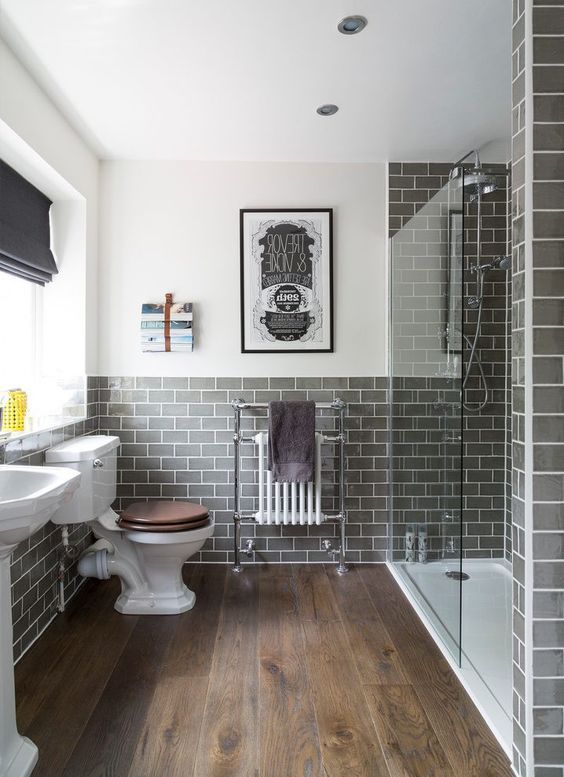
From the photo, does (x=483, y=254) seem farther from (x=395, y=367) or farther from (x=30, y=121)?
(x=30, y=121)

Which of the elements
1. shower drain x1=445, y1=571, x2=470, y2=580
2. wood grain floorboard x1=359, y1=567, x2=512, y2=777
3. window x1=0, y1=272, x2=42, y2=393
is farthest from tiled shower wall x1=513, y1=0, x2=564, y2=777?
window x1=0, y1=272, x2=42, y2=393

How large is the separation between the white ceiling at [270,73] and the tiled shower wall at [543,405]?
1.96 ft

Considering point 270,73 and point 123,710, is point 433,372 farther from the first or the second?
point 123,710

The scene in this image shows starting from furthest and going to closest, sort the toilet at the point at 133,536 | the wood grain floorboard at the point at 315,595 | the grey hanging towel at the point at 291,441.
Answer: the grey hanging towel at the point at 291,441 → the wood grain floorboard at the point at 315,595 → the toilet at the point at 133,536

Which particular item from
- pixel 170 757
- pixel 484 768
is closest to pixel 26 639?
pixel 170 757

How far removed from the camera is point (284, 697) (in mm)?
2006

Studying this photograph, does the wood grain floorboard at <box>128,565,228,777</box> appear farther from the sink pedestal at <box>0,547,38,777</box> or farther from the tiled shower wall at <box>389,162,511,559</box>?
the tiled shower wall at <box>389,162,511,559</box>

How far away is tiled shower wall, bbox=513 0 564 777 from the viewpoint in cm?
157

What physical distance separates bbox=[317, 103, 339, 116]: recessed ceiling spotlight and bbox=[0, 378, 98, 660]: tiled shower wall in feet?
6.44

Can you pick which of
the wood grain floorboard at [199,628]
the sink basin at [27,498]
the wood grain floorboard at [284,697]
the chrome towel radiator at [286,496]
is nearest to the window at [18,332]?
the sink basin at [27,498]

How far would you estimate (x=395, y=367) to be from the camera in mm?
3205

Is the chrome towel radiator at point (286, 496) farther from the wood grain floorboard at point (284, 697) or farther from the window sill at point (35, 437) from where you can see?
the window sill at point (35, 437)

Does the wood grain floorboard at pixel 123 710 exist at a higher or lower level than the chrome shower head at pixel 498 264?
lower

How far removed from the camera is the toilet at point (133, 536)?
2.59 meters
